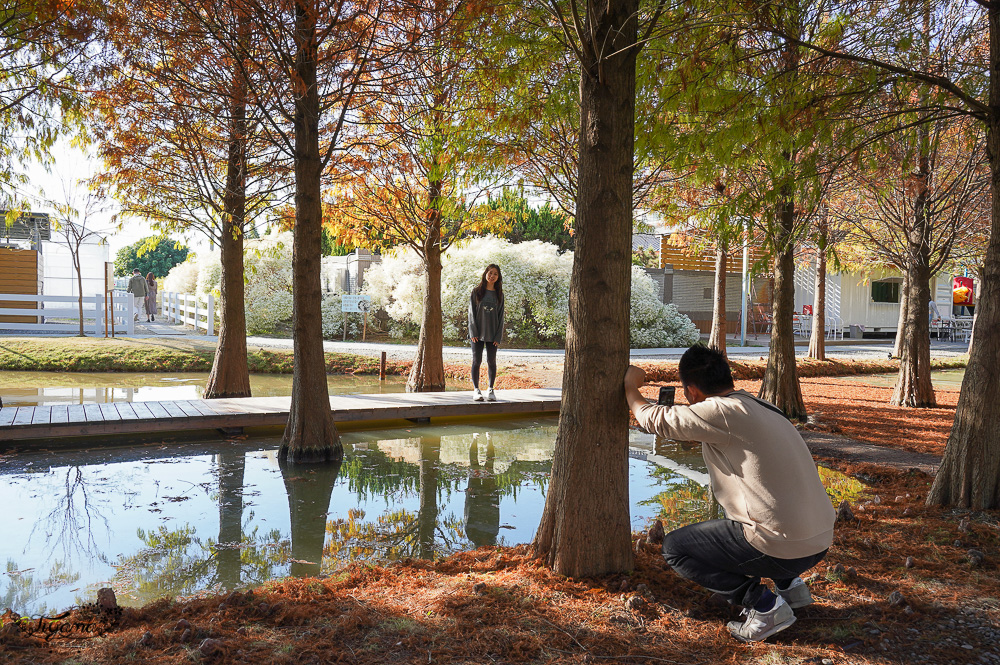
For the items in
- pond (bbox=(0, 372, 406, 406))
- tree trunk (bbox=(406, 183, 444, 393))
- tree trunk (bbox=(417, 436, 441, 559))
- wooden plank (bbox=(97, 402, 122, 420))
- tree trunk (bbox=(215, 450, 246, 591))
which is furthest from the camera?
tree trunk (bbox=(406, 183, 444, 393))

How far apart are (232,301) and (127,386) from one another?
11.1 ft

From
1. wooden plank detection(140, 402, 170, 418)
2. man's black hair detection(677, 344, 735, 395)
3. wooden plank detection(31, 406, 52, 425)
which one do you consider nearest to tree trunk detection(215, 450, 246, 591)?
wooden plank detection(140, 402, 170, 418)

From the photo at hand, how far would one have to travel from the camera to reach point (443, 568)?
4.21m

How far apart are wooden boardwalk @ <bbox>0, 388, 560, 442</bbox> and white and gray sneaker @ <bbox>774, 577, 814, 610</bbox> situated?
6517 millimetres

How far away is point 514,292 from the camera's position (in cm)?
2131

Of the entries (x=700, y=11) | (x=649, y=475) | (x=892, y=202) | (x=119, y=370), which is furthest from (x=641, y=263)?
(x=700, y=11)

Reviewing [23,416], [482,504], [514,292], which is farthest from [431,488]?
[514,292]

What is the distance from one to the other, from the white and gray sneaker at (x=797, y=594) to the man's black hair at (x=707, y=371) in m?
1.00

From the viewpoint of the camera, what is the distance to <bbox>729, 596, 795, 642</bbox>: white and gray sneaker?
3104 millimetres

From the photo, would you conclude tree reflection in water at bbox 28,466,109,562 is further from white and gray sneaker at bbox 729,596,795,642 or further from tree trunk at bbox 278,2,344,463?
white and gray sneaker at bbox 729,596,795,642

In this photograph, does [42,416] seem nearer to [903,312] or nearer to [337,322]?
[337,322]

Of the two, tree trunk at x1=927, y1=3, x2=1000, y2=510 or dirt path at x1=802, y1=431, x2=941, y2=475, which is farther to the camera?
dirt path at x1=802, y1=431, x2=941, y2=475

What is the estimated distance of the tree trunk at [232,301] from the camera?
10.6 m

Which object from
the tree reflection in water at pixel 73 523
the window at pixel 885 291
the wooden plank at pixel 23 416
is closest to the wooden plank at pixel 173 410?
the wooden plank at pixel 23 416
